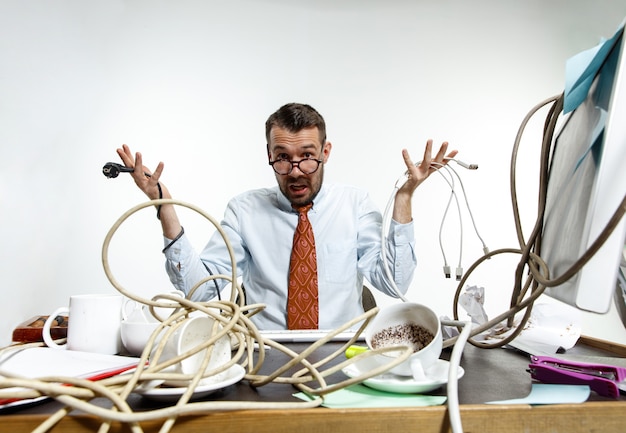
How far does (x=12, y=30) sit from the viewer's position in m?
2.11

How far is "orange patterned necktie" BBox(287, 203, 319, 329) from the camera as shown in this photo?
162cm

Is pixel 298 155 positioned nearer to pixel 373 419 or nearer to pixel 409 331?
pixel 409 331

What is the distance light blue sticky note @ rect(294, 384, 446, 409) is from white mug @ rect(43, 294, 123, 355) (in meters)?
0.38

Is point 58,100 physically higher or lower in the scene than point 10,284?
higher

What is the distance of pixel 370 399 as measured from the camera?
Answer: 412mm

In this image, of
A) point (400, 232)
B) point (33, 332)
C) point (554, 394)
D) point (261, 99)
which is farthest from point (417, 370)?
point (261, 99)

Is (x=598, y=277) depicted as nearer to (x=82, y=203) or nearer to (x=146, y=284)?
(x=146, y=284)

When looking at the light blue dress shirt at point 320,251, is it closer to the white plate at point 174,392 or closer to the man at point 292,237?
the man at point 292,237

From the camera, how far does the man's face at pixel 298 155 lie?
64.0 inches

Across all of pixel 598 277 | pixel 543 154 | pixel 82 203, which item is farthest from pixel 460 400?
pixel 82 203

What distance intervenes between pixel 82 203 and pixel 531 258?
2283 millimetres

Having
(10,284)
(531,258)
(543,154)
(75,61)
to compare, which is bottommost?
(10,284)

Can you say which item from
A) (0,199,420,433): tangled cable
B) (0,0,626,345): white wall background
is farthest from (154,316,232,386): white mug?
(0,0,626,345): white wall background

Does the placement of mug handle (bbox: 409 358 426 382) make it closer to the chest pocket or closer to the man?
the man
